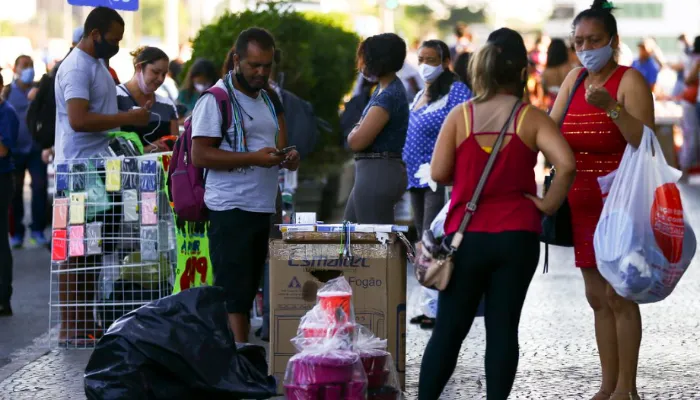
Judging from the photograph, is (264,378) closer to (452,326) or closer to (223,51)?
(452,326)

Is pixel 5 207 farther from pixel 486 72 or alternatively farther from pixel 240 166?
pixel 486 72

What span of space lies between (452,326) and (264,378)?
1248 millimetres

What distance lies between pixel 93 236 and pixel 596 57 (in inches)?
136

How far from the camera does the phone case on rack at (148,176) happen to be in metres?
7.96

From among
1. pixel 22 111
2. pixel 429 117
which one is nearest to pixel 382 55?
pixel 429 117

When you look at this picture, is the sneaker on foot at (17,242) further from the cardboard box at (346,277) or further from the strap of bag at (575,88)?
the strap of bag at (575,88)

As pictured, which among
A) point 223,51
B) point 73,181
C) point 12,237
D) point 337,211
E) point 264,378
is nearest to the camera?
point 264,378

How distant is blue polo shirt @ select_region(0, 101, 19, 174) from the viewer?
946cm

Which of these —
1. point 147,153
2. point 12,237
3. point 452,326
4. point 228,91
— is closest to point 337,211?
point 12,237

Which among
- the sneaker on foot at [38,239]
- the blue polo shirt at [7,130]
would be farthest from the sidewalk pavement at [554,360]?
the sneaker on foot at [38,239]

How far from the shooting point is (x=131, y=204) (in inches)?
314

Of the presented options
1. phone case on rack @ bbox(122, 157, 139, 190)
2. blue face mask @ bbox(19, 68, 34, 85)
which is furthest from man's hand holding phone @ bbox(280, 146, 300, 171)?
blue face mask @ bbox(19, 68, 34, 85)

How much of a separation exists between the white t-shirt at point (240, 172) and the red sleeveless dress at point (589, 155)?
151cm

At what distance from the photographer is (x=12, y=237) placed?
1418 cm
